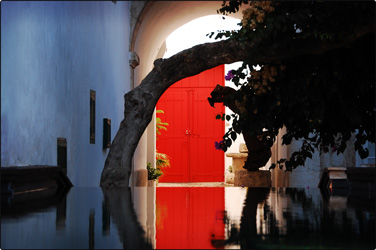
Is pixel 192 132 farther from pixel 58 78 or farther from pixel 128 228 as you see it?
pixel 128 228

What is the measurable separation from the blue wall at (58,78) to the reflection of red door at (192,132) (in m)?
6.81

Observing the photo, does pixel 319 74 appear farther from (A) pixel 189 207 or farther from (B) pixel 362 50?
(A) pixel 189 207

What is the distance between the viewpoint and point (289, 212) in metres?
1.27

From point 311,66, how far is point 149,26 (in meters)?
6.53

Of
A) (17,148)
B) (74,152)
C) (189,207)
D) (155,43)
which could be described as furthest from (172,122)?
(189,207)

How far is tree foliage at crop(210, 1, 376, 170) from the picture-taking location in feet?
7.85

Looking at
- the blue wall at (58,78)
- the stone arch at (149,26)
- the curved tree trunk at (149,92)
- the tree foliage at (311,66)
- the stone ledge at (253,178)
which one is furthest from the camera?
the stone arch at (149,26)

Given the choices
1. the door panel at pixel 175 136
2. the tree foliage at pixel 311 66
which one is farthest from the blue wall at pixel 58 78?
the door panel at pixel 175 136

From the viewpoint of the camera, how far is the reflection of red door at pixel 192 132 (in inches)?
564

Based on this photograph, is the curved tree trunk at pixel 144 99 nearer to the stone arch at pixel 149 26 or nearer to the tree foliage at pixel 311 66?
the tree foliage at pixel 311 66

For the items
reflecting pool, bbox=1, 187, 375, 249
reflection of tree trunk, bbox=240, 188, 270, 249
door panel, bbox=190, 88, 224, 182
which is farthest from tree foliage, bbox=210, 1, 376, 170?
door panel, bbox=190, 88, 224, 182

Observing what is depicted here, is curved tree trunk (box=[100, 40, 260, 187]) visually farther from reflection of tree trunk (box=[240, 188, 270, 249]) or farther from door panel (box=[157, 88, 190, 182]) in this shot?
door panel (box=[157, 88, 190, 182])

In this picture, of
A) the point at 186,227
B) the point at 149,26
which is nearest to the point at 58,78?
the point at 186,227

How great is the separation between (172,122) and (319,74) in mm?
12007
